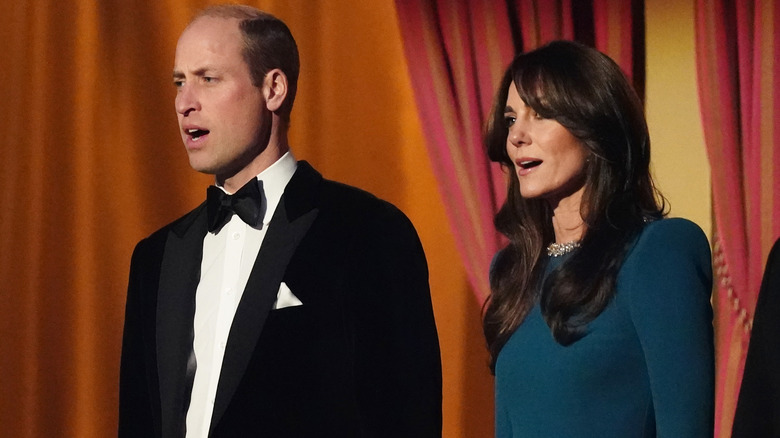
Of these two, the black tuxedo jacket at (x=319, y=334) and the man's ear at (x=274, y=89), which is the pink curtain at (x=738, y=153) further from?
the man's ear at (x=274, y=89)

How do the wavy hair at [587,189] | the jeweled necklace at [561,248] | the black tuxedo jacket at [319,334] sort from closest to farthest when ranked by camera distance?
the black tuxedo jacket at [319,334] < the wavy hair at [587,189] < the jeweled necklace at [561,248]

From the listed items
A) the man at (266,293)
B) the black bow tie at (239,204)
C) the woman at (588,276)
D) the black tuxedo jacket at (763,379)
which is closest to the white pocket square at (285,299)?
the man at (266,293)

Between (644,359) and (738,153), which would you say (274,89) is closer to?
(644,359)

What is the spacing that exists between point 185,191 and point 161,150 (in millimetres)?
156

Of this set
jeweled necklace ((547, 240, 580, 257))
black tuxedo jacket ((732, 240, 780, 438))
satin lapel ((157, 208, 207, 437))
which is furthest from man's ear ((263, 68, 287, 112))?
black tuxedo jacket ((732, 240, 780, 438))

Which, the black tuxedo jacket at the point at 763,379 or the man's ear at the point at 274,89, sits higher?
the man's ear at the point at 274,89

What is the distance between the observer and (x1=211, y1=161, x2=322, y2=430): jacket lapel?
63.9 inches

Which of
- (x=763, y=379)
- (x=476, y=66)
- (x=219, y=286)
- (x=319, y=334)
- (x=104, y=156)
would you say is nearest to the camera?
(x=763, y=379)

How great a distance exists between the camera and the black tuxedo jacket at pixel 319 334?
1.62 m

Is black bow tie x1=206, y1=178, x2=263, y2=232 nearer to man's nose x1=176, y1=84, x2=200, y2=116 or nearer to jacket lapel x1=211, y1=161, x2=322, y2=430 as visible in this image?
jacket lapel x1=211, y1=161, x2=322, y2=430

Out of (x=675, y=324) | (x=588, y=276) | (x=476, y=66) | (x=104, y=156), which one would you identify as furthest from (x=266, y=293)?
(x=104, y=156)

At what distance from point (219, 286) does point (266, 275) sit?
4.4 inches

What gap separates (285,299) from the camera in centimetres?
167

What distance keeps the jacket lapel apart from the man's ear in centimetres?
12
